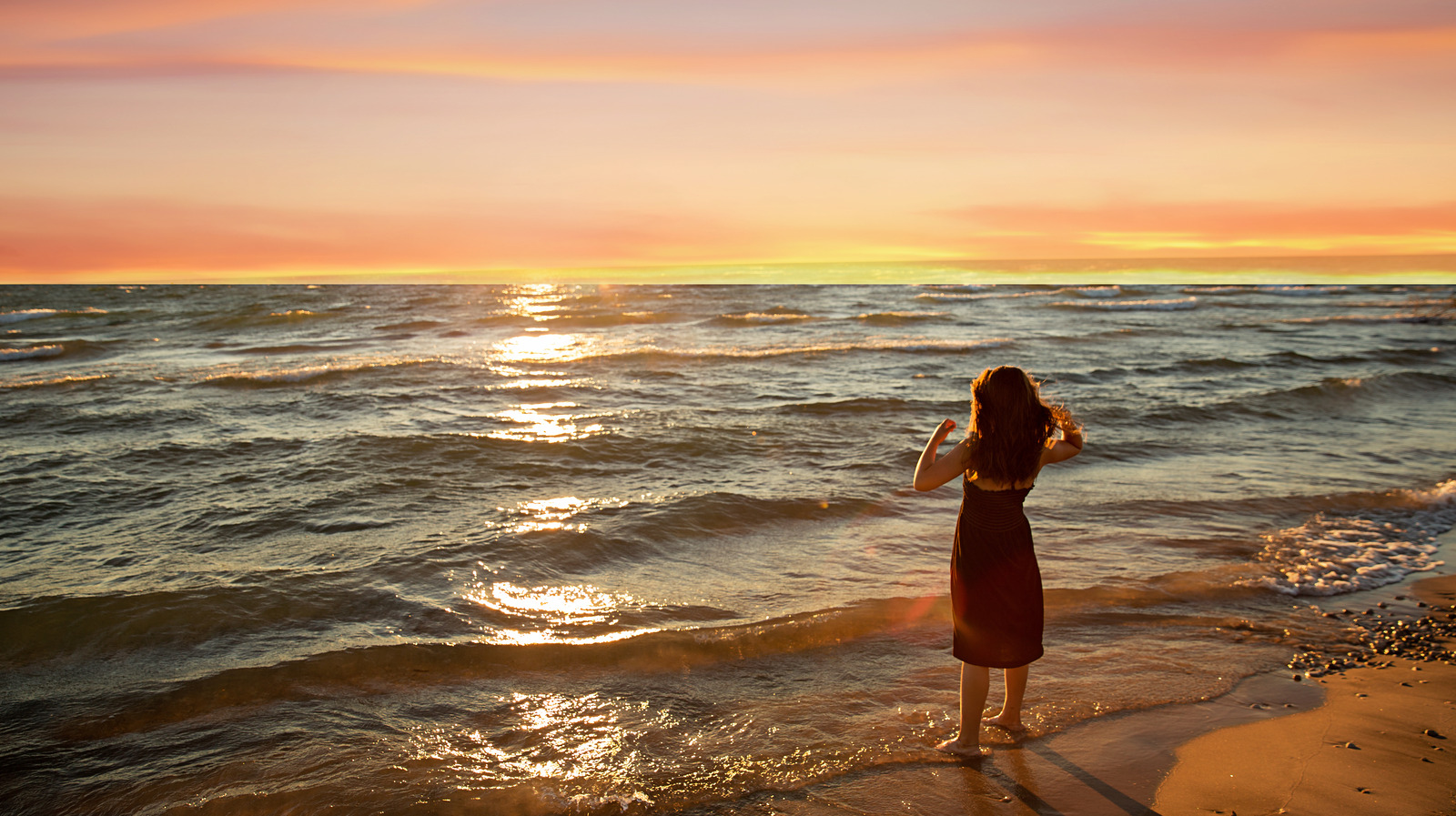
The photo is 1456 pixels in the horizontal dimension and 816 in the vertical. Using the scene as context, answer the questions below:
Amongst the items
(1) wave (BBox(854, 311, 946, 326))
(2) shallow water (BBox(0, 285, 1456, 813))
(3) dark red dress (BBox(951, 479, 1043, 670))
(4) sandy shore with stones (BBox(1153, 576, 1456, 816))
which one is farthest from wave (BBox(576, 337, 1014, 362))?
(3) dark red dress (BBox(951, 479, 1043, 670))

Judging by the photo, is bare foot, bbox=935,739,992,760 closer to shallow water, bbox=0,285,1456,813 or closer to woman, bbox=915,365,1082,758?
woman, bbox=915,365,1082,758

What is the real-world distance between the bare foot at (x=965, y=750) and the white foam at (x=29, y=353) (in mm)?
29473

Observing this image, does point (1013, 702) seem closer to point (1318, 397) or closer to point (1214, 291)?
point (1318, 397)

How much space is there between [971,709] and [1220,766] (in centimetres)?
117

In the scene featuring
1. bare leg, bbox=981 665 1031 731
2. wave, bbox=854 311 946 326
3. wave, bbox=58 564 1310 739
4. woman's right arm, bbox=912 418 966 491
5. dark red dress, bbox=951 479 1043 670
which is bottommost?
wave, bbox=58 564 1310 739

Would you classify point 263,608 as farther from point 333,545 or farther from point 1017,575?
point 1017,575

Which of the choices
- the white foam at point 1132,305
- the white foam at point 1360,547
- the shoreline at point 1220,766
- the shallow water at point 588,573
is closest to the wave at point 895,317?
the white foam at point 1132,305

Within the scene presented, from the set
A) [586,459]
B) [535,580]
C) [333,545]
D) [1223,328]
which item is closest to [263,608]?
[333,545]

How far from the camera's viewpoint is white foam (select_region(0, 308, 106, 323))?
41062 millimetres

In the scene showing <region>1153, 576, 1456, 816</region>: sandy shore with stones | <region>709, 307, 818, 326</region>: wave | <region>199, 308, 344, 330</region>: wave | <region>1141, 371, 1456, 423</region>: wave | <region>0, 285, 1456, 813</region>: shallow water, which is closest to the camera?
<region>1153, 576, 1456, 816</region>: sandy shore with stones

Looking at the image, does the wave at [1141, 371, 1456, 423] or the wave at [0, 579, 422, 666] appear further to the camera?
the wave at [1141, 371, 1456, 423]

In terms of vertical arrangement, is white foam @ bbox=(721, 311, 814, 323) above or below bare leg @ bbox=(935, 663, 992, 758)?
above

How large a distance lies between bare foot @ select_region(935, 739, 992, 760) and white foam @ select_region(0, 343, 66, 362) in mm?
29473

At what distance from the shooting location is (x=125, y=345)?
26297mm
